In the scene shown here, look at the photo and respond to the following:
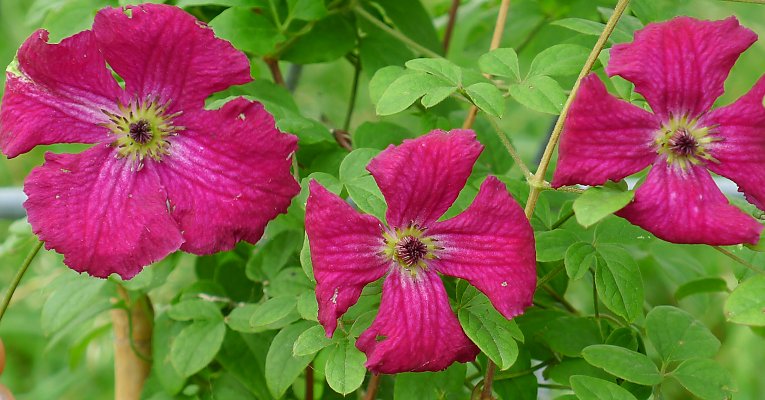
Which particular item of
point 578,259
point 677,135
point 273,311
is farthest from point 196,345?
point 677,135

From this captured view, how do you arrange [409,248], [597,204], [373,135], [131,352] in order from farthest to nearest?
[131,352] → [373,135] → [409,248] → [597,204]

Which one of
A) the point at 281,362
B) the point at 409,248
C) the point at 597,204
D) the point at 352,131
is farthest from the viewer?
the point at 352,131

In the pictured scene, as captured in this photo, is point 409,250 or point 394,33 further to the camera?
point 394,33

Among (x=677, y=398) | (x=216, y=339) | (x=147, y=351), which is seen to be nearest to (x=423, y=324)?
(x=216, y=339)

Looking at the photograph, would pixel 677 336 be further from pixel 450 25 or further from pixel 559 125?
pixel 450 25

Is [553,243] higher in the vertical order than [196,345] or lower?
higher

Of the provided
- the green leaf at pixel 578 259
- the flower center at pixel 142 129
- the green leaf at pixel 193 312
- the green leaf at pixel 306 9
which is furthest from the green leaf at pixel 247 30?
the green leaf at pixel 578 259

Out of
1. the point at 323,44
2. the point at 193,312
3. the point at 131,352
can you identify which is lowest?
the point at 131,352
